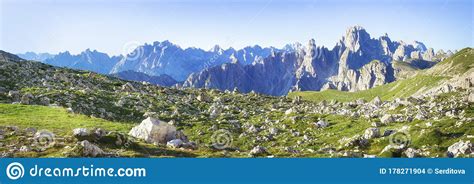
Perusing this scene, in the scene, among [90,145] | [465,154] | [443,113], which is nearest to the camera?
[90,145]

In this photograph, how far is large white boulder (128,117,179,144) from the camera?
4304 cm

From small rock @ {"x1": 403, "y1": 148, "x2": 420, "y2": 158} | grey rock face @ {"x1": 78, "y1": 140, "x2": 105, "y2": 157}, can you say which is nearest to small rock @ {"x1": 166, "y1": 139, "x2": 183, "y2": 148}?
grey rock face @ {"x1": 78, "y1": 140, "x2": 105, "y2": 157}

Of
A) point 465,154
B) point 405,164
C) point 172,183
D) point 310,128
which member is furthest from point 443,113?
point 172,183

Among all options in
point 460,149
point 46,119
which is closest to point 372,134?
point 460,149

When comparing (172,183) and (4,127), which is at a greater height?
(4,127)

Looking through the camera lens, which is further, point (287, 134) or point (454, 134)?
point (287, 134)

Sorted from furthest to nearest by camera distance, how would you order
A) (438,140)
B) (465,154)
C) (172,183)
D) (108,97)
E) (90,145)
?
(108,97) → (438,140) → (465,154) → (90,145) → (172,183)

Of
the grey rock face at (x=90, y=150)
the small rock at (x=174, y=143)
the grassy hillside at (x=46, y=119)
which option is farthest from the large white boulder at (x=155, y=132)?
the grey rock face at (x=90, y=150)

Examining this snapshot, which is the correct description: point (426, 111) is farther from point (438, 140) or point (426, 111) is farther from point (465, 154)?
point (465, 154)

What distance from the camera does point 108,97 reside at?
89.9 meters

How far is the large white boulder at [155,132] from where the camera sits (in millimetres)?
43044

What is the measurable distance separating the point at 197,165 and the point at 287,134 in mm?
39163

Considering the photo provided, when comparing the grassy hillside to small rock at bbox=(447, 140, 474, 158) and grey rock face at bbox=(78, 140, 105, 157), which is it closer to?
grey rock face at bbox=(78, 140, 105, 157)

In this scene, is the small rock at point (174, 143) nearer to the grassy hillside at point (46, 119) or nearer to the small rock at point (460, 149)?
the grassy hillside at point (46, 119)
